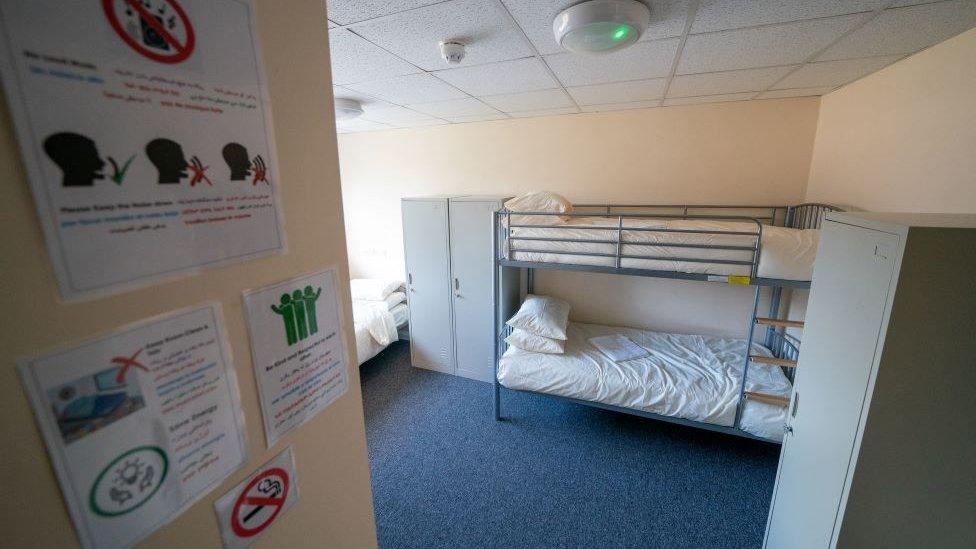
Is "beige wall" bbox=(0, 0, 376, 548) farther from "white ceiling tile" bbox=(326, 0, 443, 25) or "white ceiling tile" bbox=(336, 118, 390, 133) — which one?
"white ceiling tile" bbox=(336, 118, 390, 133)

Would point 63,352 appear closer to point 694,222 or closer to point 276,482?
point 276,482

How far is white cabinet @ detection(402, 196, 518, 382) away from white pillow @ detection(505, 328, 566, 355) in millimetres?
344

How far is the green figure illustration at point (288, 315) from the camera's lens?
2.17 ft

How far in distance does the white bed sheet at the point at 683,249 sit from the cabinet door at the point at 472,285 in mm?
526

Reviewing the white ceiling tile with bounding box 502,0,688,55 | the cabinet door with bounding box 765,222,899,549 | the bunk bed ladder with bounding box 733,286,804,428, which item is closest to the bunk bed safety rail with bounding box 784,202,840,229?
the bunk bed ladder with bounding box 733,286,804,428

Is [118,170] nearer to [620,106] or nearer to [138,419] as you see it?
[138,419]

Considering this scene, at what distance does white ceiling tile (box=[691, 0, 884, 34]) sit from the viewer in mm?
1329

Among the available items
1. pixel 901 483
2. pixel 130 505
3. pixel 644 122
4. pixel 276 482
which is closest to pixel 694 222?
pixel 644 122

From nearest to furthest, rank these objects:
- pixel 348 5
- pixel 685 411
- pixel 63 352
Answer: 1. pixel 63 352
2. pixel 348 5
3. pixel 685 411

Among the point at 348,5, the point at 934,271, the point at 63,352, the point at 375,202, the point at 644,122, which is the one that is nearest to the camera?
the point at 63,352

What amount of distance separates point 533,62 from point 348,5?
980 mm

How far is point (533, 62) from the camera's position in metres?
1.92

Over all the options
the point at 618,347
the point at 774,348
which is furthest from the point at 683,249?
the point at 774,348

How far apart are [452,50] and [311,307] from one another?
1474mm
